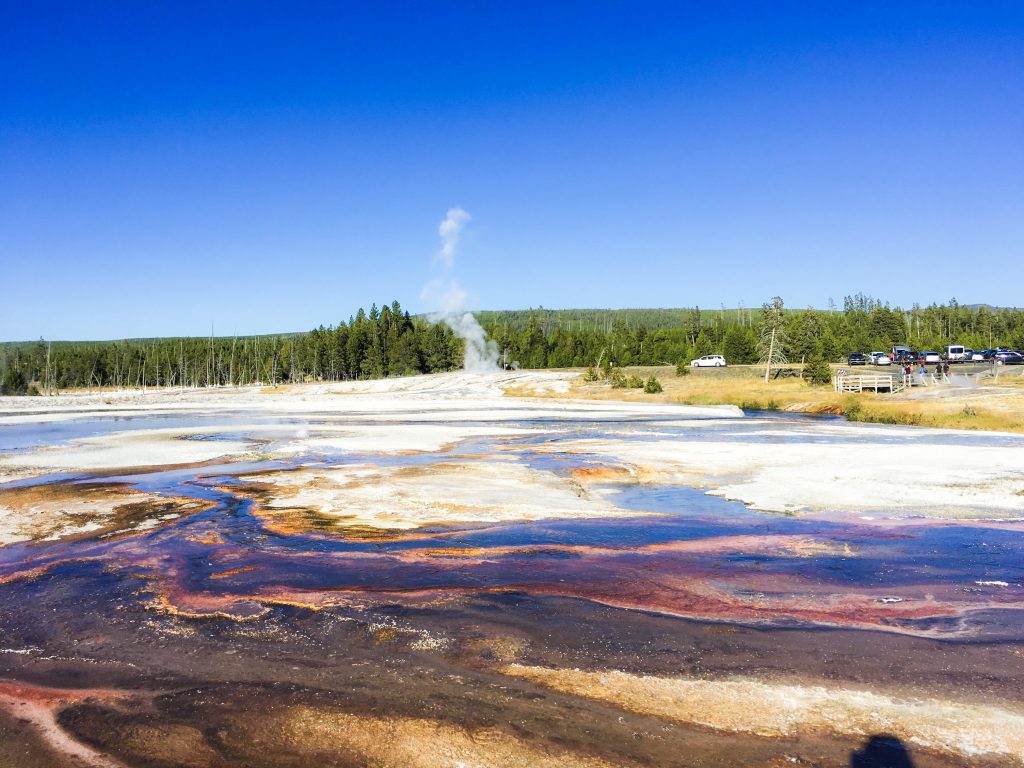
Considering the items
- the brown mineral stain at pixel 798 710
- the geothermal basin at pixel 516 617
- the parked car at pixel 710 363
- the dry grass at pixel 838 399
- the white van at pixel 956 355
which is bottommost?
the geothermal basin at pixel 516 617

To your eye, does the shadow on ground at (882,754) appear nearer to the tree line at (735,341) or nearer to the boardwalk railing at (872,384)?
the boardwalk railing at (872,384)

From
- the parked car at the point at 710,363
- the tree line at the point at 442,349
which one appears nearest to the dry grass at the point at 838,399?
the parked car at the point at 710,363

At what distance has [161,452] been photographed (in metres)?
24.1

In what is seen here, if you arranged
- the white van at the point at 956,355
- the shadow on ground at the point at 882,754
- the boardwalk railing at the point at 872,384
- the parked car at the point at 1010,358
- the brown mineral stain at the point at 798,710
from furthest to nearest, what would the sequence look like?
the white van at the point at 956,355 < the parked car at the point at 1010,358 < the boardwalk railing at the point at 872,384 < the brown mineral stain at the point at 798,710 < the shadow on ground at the point at 882,754

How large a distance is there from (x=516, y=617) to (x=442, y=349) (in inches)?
3493

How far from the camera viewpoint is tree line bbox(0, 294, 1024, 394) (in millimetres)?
93125

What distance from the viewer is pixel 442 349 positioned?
314ft

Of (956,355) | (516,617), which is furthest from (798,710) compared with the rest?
(956,355)

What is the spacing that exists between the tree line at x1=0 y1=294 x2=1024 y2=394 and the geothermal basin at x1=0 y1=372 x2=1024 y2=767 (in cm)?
6032

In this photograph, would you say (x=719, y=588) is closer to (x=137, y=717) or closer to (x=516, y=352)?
(x=137, y=717)

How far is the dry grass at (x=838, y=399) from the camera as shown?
33.4 m

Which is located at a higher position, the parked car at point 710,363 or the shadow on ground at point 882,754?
the parked car at point 710,363

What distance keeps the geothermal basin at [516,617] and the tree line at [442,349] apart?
198 feet

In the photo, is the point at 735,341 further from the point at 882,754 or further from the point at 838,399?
the point at 882,754
